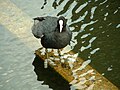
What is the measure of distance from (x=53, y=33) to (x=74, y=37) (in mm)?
1305

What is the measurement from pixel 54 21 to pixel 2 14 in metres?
2.68

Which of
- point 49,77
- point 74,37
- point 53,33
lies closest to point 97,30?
point 74,37

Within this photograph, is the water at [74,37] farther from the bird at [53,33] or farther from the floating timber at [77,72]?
the bird at [53,33]

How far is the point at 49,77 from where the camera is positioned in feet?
29.8

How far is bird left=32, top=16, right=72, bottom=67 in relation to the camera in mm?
8906

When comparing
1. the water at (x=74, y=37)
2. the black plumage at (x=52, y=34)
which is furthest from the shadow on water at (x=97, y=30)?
the black plumage at (x=52, y=34)

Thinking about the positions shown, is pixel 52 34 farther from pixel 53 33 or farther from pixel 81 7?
pixel 81 7

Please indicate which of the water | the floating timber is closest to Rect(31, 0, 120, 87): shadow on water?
the water

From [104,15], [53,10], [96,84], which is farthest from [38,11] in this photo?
[96,84]

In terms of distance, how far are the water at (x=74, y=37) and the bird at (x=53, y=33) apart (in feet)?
2.41

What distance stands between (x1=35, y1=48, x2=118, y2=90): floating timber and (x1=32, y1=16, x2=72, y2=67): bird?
0.48 metres

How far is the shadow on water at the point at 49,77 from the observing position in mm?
8795

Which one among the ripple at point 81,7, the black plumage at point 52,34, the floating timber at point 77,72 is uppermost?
the ripple at point 81,7

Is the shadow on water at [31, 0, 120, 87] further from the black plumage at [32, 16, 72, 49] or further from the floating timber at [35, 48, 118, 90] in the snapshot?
the black plumage at [32, 16, 72, 49]
